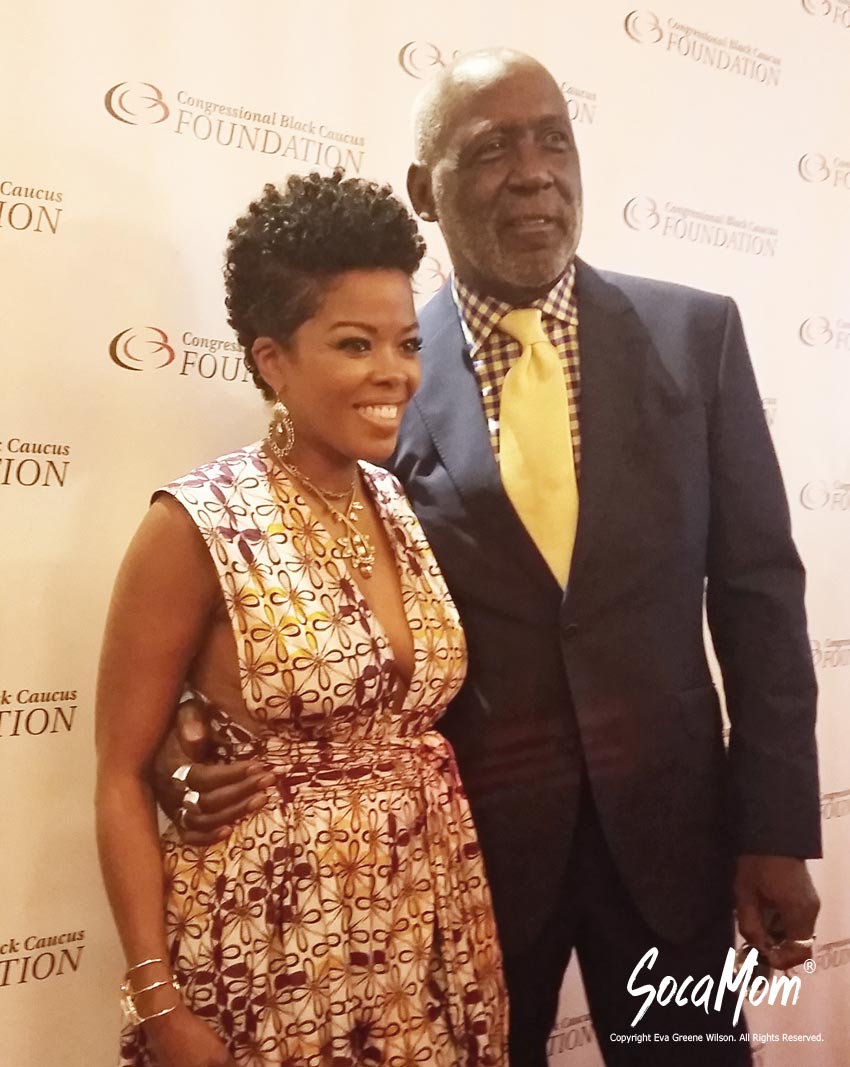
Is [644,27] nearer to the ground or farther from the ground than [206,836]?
farther from the ground

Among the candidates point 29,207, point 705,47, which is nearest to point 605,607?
point 29,207

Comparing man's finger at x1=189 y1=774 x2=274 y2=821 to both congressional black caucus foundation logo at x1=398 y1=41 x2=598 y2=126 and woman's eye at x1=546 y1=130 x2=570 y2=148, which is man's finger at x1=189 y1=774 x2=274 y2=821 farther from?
congressional black caucus foundation logo at x1=398 y1=41 x2=598 y2=126

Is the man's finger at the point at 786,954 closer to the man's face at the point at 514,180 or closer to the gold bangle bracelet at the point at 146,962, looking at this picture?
the gold bangle bracelet at the point at 146,962

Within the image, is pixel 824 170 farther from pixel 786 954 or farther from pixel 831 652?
pixel 786 954

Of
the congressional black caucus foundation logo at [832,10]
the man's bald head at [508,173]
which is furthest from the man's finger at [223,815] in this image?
the congressional black caucus foundation logo at [832,10]

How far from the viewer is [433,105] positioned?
1.41 metres

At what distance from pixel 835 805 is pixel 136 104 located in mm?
2043

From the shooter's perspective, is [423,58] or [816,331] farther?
[816,331]

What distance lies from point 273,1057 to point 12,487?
874 mm

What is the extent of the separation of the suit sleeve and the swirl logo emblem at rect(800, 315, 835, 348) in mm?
952

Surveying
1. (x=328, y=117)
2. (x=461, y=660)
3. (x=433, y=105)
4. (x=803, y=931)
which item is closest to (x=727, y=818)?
(x=803, y=931)

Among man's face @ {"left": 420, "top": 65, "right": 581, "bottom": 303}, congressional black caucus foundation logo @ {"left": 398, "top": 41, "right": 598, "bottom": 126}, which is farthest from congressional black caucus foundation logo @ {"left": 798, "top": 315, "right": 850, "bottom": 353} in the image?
man's face @ {"left": 420, "top": 65, "right": 581, "bottom": 303}

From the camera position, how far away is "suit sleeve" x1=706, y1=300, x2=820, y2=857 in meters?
1.30

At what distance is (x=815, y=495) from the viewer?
7.34 feet
